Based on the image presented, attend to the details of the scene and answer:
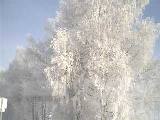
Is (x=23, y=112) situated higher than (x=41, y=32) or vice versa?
(x=41, y=32)

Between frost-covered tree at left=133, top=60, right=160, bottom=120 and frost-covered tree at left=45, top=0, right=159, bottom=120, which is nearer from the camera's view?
frost-covered tree at left=45, top=0, right=159, bottom=120

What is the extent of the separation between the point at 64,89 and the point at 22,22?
3.39 m

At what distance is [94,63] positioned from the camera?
7.72 m

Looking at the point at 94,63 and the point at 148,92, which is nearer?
the point at 94,63

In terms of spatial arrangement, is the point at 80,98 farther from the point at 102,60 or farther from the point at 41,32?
the point at 41,32

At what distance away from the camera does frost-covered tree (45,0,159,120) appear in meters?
7.73

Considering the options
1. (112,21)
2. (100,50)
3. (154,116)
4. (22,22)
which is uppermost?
(22,22)

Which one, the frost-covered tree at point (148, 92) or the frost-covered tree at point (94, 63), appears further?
the frost-covered tree at point (148, 92)

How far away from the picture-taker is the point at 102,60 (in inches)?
304

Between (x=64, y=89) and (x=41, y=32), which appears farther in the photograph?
Result: (x=41, y=32)

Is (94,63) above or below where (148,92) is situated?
above

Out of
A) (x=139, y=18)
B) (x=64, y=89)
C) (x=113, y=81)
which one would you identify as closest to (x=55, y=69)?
(x=64, y=89)

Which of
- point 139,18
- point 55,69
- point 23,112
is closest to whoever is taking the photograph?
point 55,69

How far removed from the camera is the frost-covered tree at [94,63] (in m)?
7.73
